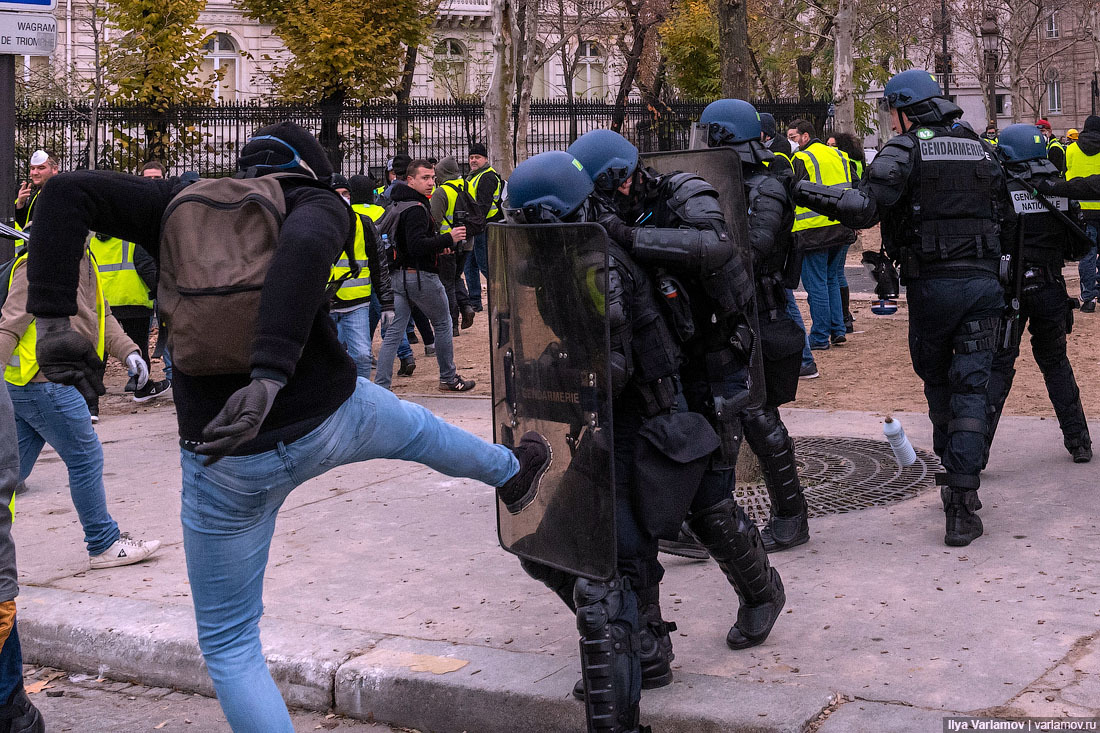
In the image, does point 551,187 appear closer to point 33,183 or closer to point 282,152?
point 282,152

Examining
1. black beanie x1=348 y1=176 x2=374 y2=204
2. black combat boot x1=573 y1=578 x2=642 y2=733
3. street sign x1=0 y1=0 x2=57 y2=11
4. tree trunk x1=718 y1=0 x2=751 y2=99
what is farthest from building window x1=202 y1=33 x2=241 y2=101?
black combat boot x1=573 y1=578 x2=642 y2=733

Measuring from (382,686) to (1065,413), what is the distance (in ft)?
13.6

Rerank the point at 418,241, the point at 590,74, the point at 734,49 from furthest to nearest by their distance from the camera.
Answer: the point at 590,74
the point at 418,241
the point at 734,49

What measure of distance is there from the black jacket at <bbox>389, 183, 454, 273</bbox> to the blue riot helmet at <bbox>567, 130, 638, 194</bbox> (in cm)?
623

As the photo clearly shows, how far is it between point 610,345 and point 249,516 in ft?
3.65

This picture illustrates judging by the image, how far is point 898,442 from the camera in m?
6.18

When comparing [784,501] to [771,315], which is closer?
[784,501]

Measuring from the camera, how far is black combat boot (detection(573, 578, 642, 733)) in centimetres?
337

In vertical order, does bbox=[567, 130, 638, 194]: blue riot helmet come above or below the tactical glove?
above

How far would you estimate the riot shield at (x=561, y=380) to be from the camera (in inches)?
136

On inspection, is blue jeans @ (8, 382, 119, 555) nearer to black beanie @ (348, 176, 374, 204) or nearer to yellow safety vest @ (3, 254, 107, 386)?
yellow safety vest @ (3, 254, 107, 386)

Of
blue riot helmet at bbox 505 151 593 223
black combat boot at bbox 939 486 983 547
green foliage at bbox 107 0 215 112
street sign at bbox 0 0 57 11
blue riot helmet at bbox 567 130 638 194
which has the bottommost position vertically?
black combat boot at bbox 939 486 983 547

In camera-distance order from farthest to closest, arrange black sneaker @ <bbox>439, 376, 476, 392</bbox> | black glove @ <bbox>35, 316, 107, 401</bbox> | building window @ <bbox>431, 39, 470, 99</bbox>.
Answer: building window @ <bbox>431, 39, 470, 99</bbox> < black sneaker @ <bbox>439, 376, 476, 392</bbox> < black glove @ <bbox>35, 316, 107, 401</bbox>

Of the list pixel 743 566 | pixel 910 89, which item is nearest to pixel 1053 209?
pixel 910 89
